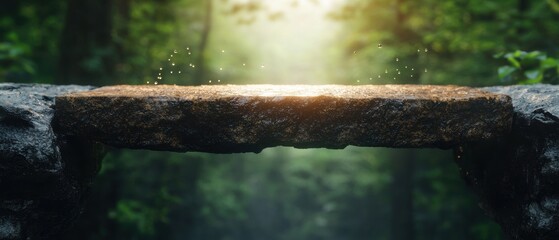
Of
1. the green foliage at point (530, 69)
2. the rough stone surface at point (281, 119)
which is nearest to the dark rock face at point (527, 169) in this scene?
the rough stone surface at point (281, 119)

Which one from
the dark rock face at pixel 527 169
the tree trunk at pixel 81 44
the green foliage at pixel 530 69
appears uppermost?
the tree trunk at pixel 81 44

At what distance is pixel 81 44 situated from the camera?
21.2ft

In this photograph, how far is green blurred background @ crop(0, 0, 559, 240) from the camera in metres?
6.55

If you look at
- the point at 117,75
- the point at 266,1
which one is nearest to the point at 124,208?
Result: the point at 117,75

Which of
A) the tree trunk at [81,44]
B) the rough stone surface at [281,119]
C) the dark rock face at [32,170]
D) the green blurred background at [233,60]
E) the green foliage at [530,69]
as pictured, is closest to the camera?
the dark rock face at [32,170]

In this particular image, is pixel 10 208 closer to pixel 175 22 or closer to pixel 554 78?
pixel 554 78

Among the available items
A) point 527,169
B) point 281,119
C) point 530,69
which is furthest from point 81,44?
point 527,169

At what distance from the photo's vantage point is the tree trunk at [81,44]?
6.45 meters

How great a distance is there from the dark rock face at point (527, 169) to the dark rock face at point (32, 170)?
2.67 meters

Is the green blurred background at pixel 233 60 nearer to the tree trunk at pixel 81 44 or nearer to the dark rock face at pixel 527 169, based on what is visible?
the tree trunk at pixel 81 44

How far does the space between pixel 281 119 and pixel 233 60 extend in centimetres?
1232

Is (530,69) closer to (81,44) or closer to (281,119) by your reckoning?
(281,119)

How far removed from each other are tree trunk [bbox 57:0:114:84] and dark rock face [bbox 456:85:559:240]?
500 centimetres

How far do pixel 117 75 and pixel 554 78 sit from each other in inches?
239
